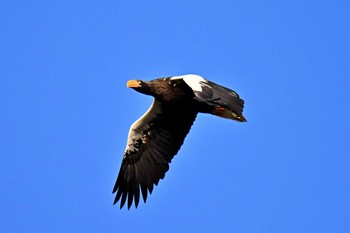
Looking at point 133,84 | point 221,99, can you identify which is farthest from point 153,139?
point 221,99

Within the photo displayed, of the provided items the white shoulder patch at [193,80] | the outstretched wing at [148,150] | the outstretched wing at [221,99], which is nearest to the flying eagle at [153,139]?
the outstretched wing at [148,150]

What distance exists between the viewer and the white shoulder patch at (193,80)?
15200 mm

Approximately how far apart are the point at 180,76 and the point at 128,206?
10.5ft

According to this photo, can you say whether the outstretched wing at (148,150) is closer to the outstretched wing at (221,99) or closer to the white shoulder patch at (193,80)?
the white shoulder patch at (193,80)

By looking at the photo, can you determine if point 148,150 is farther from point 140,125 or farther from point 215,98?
point 215,98

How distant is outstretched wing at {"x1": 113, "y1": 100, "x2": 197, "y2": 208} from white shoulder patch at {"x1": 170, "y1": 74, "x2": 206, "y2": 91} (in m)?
1.37

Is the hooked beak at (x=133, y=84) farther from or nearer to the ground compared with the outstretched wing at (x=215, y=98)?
farther from the ground

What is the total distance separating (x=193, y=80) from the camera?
51.3 feet

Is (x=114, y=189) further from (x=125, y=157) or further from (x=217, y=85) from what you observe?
(x=217, y=85)

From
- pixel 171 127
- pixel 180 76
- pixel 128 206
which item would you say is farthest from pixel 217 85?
pixel 128 206

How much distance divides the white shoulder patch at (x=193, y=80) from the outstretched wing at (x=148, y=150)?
1370 mm

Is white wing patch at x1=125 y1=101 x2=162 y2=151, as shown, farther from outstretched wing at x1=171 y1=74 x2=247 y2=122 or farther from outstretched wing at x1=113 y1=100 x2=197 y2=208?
outstretched wing at x1=171 y1=74 x2=247 y2=122

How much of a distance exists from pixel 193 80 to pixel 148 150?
2.48 m

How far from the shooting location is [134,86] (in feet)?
54.0
